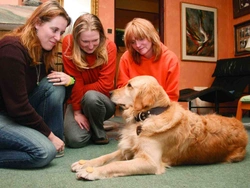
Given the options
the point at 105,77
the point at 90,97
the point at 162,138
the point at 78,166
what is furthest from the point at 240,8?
the point at 78,166

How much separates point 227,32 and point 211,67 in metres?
1.00

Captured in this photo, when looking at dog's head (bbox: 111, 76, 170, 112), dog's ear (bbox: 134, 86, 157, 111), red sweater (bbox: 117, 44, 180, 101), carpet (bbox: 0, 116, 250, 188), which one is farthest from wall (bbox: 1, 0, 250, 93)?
carpet (bbox: 0, 116, 250, 188)

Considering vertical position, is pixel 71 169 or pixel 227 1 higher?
pixel 227 1

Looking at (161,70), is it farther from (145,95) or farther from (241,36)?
(241,36)

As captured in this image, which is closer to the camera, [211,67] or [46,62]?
[46,62]

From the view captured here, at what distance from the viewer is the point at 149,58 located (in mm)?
2127

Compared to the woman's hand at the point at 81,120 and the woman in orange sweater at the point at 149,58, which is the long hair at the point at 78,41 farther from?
the woman's hand at the point at 81,120

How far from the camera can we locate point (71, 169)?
1.43 meters

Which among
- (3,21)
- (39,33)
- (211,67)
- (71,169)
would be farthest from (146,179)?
(211,67)

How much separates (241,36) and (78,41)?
479 centimetres

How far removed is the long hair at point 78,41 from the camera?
1988 millimetres

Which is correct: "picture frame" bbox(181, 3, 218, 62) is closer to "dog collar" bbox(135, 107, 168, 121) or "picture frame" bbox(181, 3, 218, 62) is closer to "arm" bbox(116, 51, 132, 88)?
"arm" bbox(116, 51, 132, 88)

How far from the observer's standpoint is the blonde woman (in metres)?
1.37

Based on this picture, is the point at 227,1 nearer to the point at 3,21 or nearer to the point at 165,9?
the point at 165,9
